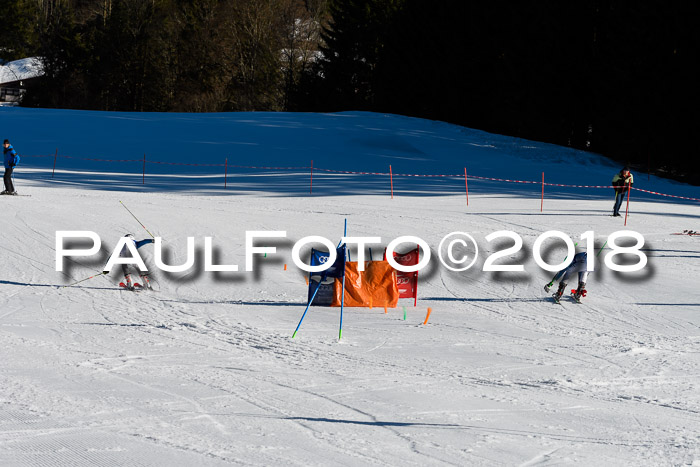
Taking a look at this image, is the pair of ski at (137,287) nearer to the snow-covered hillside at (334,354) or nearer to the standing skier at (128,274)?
the standing skier at (128,274)

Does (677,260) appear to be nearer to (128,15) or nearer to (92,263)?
(92,263)

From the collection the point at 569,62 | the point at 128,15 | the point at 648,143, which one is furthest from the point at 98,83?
the point at 648,143

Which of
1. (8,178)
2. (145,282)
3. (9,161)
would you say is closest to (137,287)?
(145,282)

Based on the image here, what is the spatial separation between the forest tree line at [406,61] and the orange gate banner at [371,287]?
31.5 metres

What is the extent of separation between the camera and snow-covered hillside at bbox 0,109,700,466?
715 cm

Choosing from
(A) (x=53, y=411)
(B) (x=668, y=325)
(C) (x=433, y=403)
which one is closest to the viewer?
(A) (x=53, y=411)

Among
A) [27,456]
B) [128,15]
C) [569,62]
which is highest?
[128,15]

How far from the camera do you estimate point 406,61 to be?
56.3 m

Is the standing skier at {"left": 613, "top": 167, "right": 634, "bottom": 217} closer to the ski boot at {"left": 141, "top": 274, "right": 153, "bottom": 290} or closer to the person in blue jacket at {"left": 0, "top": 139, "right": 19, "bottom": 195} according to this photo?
the ski boot at {"left": 141, "top": 274, "right": 153, "bottom": 290}

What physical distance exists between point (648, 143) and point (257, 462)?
1581 inches

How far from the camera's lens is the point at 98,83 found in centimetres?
6469

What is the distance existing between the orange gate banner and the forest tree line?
103 ft

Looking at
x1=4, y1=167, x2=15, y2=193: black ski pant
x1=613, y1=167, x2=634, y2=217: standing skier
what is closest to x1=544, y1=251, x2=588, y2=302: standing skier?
x1=613, y1=167, x2=634, y2=217: standing skier

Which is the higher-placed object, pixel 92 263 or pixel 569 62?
pixel 569 62
